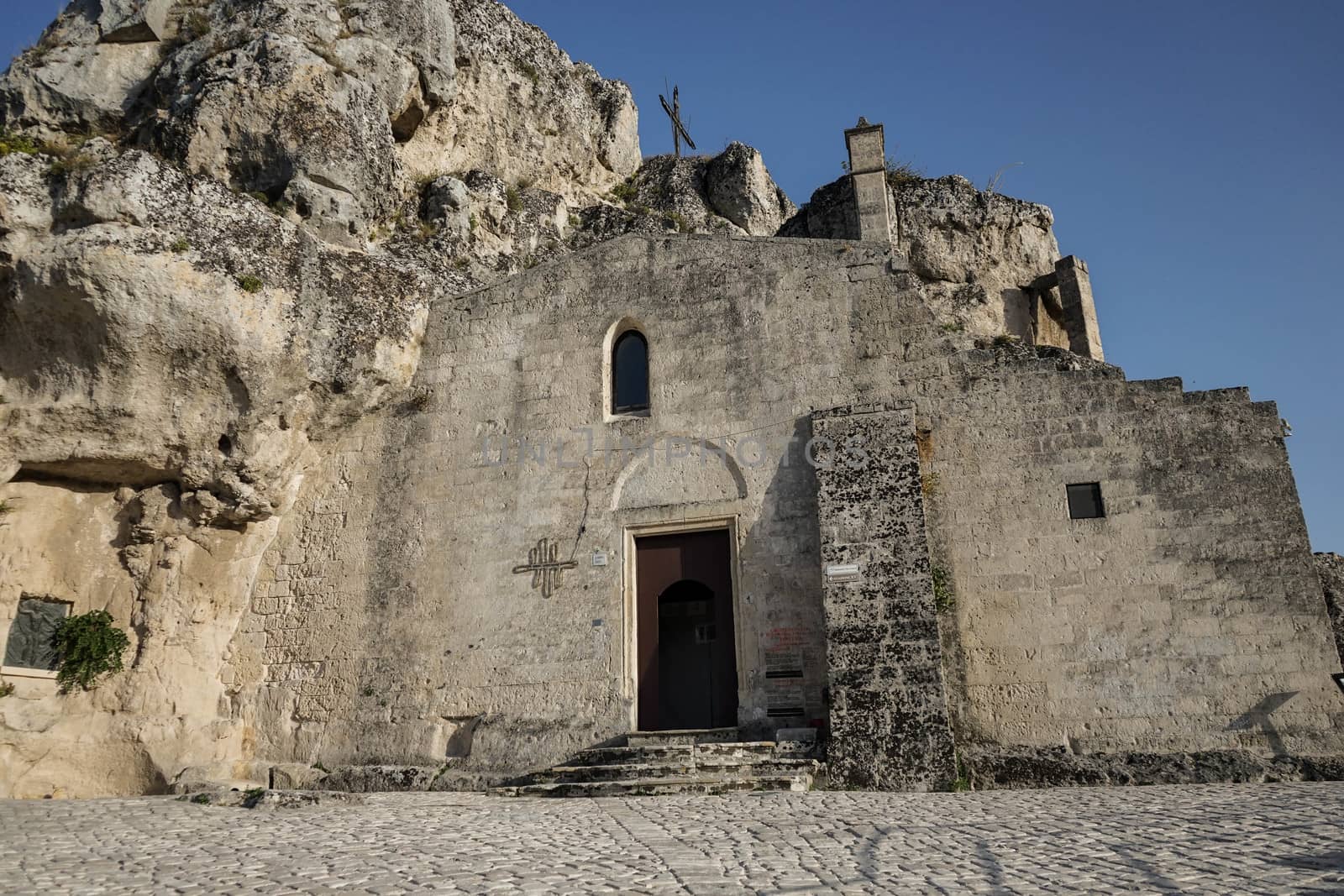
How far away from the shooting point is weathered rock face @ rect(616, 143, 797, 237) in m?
21.1

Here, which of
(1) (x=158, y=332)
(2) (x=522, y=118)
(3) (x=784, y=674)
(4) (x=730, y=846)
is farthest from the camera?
(2) (x=522, y=118)

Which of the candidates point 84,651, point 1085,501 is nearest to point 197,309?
point 84,651

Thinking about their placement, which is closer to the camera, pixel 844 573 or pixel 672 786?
pixel 672 786

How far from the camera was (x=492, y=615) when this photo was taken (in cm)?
1148

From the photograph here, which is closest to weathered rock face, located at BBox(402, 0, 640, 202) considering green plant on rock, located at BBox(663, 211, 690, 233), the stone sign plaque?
green plant on rock, located at BBox(663, 211, 690, 233)

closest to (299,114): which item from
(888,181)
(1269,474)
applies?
(888,181)

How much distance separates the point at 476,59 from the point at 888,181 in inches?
309

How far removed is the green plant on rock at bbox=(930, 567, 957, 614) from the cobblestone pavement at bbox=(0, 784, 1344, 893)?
2.12 meters

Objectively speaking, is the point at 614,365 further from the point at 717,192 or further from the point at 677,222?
the point at 717,192

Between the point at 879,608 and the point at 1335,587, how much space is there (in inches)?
217

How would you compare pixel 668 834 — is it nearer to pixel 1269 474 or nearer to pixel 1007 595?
pixel 1007 595

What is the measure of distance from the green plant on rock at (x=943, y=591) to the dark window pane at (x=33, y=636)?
9.69 metres

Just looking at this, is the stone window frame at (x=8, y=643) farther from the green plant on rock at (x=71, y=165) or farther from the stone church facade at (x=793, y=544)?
the green plant on rock at (x=71, y=165)

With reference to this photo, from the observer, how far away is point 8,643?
34.8ft
